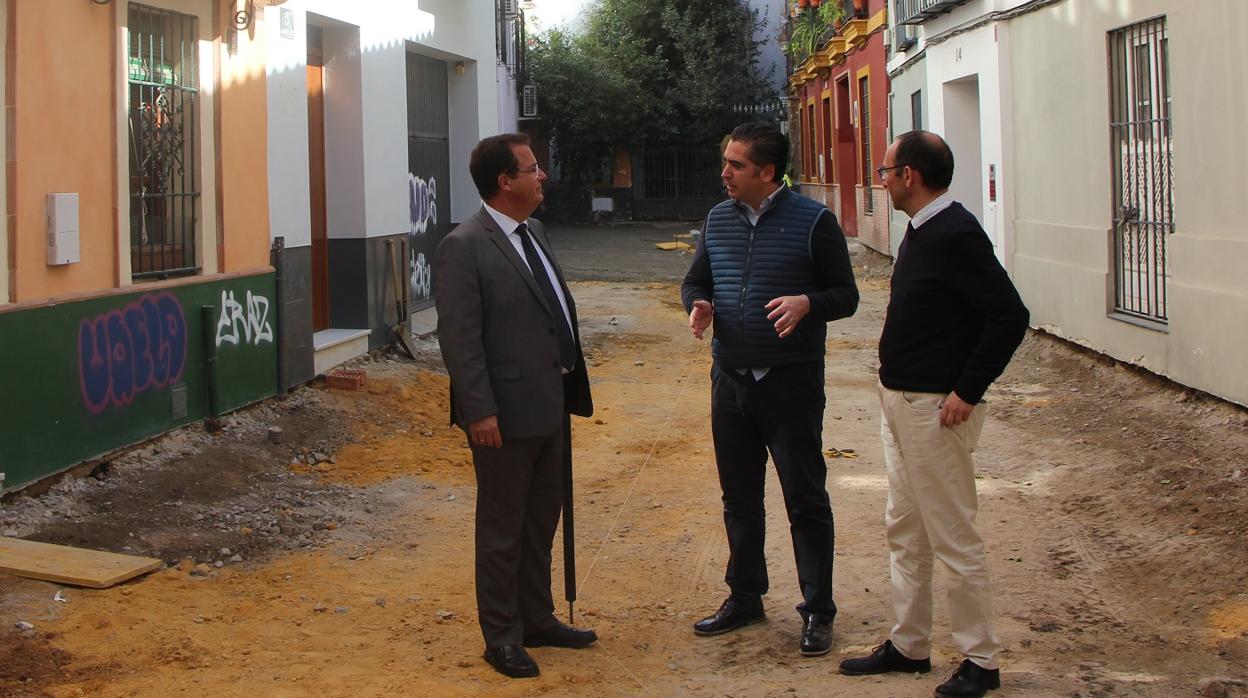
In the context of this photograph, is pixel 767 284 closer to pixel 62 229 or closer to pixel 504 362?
pixel 504 362

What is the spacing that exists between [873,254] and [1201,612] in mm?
17454

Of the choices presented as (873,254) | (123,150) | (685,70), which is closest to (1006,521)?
(123,150)

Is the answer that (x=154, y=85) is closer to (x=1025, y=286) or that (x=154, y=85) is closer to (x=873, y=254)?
(x=1025, y=286)

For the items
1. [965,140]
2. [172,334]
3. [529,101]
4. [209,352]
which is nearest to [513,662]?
[172,334]

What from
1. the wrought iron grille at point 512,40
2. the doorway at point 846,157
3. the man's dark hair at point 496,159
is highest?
the wrought iron grille at point 512,40

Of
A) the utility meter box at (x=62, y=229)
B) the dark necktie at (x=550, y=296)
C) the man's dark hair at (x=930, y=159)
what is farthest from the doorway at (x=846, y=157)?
the man's dark hair at (x=930, y=159)

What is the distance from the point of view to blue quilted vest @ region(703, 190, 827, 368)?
4777 mm

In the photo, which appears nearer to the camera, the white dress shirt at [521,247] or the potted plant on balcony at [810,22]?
the white dress shirt at [521,247]

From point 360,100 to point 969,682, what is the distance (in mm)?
7870

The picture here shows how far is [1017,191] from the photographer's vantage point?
12.2m

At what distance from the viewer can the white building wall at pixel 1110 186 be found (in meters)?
7.51

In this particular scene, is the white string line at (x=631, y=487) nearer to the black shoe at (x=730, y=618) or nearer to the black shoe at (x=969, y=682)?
the black shoe at (x=730, y=618)

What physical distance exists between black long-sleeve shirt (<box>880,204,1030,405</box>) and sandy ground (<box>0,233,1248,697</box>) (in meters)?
1.03

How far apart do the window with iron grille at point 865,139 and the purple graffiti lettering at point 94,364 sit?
1672cm
